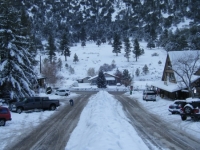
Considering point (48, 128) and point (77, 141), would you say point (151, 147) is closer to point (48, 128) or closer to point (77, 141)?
point (77, 141)

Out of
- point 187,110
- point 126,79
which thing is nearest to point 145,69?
point 126,79

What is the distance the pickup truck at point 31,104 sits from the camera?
26366 mm

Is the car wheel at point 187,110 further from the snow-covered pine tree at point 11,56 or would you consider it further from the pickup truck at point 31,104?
the snow-covered pine tree at point 11,56

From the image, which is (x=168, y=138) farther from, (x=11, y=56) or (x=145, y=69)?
(x=145, y=69)

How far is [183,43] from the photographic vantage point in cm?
9694

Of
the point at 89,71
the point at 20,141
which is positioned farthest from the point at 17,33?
the point at 89,71

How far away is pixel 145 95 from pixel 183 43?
2451 inches

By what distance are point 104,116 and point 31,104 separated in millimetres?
10721

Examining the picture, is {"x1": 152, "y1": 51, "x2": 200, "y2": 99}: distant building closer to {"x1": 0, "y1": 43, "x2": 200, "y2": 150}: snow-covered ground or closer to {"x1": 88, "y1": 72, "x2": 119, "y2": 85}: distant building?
{"x1": 0, "y1": 43, "x2": 200, "y2": 150}: snow-covered ground

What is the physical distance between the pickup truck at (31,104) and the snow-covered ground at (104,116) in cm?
130

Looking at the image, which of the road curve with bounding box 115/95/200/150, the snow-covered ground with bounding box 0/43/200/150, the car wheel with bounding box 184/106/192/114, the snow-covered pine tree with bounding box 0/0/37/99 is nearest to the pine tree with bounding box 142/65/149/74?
the snow-covered ground with bounding box 0/43/200/150

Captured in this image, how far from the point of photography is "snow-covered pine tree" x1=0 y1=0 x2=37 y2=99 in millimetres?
30125

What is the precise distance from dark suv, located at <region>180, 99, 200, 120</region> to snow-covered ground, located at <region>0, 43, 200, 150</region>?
63cm

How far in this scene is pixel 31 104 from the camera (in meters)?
27.5
